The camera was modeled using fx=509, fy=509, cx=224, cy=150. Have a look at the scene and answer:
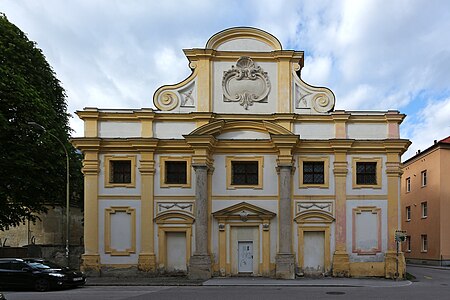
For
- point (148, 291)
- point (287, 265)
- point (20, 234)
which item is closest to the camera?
point (148, 291)

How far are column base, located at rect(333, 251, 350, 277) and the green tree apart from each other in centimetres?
1573

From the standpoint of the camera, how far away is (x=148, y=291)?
19.6 meters

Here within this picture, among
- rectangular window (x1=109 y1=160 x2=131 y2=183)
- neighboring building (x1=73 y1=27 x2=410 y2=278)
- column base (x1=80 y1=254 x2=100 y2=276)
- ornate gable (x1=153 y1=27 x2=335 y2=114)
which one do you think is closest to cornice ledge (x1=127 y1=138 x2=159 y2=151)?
neighboring building (x1=73 y1=27 x2=410 y2=278)

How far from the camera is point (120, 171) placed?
26156 mm

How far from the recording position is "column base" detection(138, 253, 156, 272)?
82.6 ft

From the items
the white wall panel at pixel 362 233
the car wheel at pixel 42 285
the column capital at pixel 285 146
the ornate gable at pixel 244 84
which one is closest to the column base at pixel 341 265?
the white wall panel at pixel 362 233

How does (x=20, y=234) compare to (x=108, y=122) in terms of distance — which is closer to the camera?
(x=108, y=122)

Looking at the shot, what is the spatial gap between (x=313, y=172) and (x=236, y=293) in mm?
9407

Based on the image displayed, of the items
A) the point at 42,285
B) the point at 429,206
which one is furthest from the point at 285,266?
the point at 429,206

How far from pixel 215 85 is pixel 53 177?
1048 cm

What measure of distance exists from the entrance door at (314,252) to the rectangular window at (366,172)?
337 cm

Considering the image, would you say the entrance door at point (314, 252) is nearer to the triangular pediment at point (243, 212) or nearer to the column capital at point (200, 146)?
the triangular pediment at point (243, 212)

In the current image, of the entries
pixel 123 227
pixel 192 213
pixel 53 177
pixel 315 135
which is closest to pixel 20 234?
pixel 53 177

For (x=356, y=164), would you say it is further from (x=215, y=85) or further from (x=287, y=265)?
(x=215, y=85)
